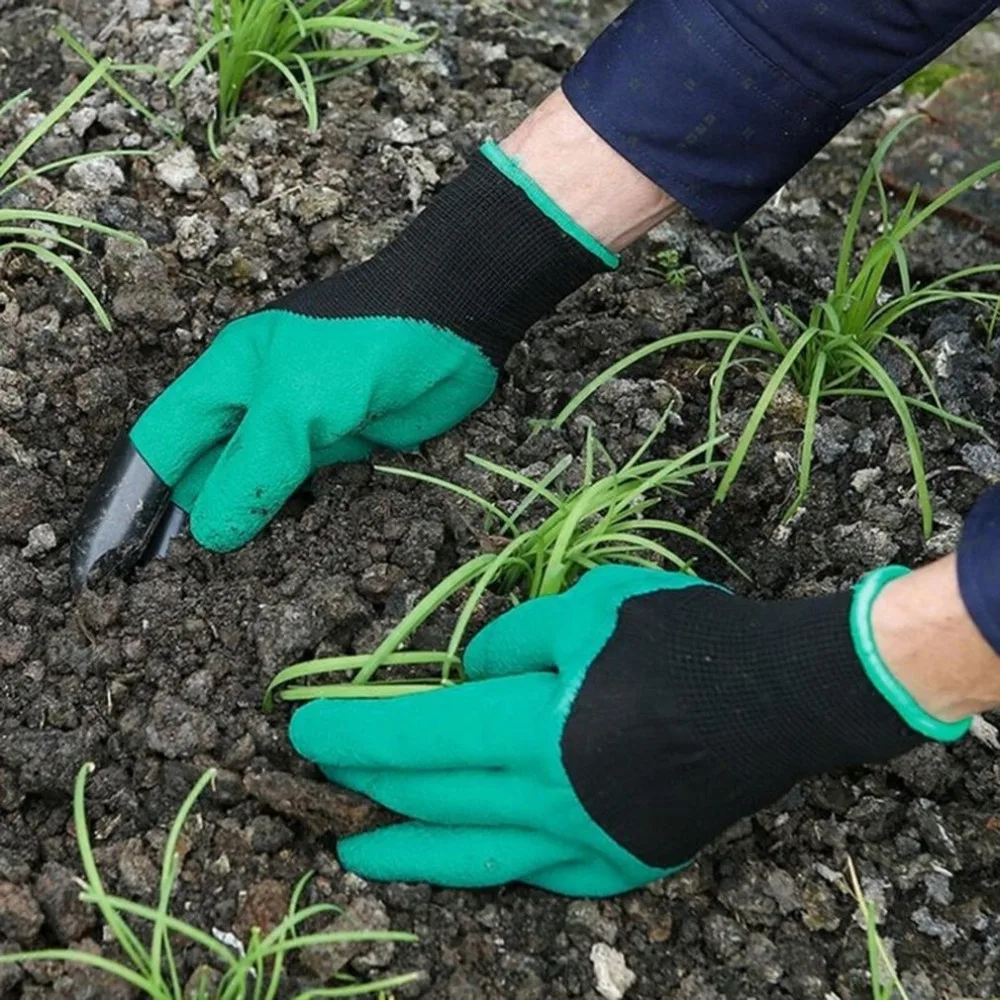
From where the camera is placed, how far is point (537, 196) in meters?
2.00

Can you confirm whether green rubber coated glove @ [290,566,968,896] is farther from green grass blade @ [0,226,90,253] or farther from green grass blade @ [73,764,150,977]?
green grass blade @ [0,226,90,253]

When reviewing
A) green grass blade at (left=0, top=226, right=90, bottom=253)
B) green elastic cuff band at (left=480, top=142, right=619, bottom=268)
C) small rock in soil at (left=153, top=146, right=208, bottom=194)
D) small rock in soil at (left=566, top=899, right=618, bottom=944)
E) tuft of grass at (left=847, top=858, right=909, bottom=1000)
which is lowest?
tuft of grass at (left=847, top=858, right=909, bottom=1000)

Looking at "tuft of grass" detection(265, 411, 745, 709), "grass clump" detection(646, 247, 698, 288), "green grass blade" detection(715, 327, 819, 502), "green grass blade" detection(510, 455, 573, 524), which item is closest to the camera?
"tuft of grass" detection(265, 411, 745, 709)

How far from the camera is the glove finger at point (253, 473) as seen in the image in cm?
195

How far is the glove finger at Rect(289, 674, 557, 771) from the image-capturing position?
5.33ft

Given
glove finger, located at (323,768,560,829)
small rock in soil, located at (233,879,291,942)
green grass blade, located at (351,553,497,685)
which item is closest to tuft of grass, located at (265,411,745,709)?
green grass blade, located at (351,553,497,685)

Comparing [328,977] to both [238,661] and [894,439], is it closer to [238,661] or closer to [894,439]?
[238,661]

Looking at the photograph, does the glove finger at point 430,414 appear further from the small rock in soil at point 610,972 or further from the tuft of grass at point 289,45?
the small rock in soil at point 610,972

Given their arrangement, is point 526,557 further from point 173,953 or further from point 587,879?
point 173,953

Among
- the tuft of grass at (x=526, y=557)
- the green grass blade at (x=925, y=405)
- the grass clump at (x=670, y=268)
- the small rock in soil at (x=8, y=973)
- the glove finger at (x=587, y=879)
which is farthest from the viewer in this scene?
the grass clump at (x=670, y=268)

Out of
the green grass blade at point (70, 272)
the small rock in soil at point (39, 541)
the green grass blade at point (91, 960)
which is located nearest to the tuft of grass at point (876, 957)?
the green grass blade at point (91, 960)

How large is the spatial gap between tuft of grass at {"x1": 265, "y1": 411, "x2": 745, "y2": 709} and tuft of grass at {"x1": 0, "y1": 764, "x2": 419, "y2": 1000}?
266 mm

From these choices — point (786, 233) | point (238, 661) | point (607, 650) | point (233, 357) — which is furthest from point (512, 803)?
point (786, 233)

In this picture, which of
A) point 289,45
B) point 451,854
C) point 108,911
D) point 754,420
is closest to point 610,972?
point 451,854
